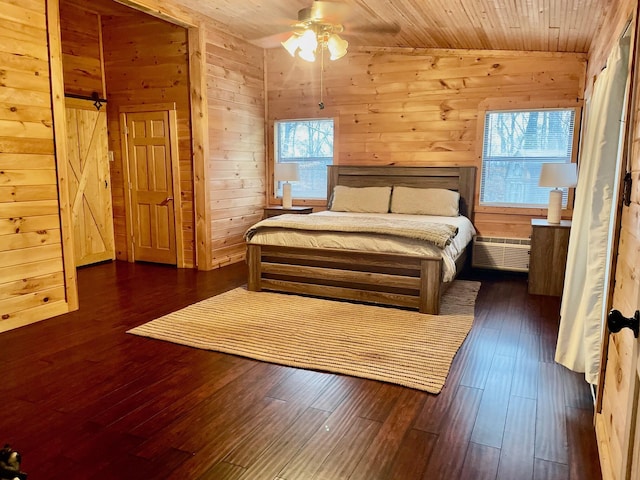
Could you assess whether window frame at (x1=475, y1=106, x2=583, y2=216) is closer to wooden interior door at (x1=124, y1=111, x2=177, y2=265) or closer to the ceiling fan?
the ceiling fan

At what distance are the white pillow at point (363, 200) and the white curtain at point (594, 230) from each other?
118 inches

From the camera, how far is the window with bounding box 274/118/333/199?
635 centimetres

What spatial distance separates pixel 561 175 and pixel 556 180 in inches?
2.5

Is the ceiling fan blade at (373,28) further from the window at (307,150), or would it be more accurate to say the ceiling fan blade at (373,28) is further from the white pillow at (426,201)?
the white pillow at (426,201)

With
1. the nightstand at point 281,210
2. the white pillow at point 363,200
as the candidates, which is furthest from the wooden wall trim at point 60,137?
the white pillow at point 363,200

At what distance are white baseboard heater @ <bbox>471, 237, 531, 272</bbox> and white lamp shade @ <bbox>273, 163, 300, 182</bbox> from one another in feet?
7.71

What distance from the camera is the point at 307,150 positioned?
21.2ft

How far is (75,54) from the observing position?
5512 millimetres

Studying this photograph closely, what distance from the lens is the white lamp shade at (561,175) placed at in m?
4.61

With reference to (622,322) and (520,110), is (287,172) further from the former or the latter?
(622,322)

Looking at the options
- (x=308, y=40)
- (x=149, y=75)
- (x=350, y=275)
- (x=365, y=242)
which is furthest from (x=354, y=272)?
(x=149, y=75)

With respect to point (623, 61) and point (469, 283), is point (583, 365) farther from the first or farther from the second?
point (469, 283)

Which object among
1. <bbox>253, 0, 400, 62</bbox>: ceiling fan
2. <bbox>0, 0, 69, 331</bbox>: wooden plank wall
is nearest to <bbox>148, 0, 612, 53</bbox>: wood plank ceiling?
<bbox>253, 0, 400, 62</bbox>: ceiling fan

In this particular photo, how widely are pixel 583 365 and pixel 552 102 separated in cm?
→ 347
